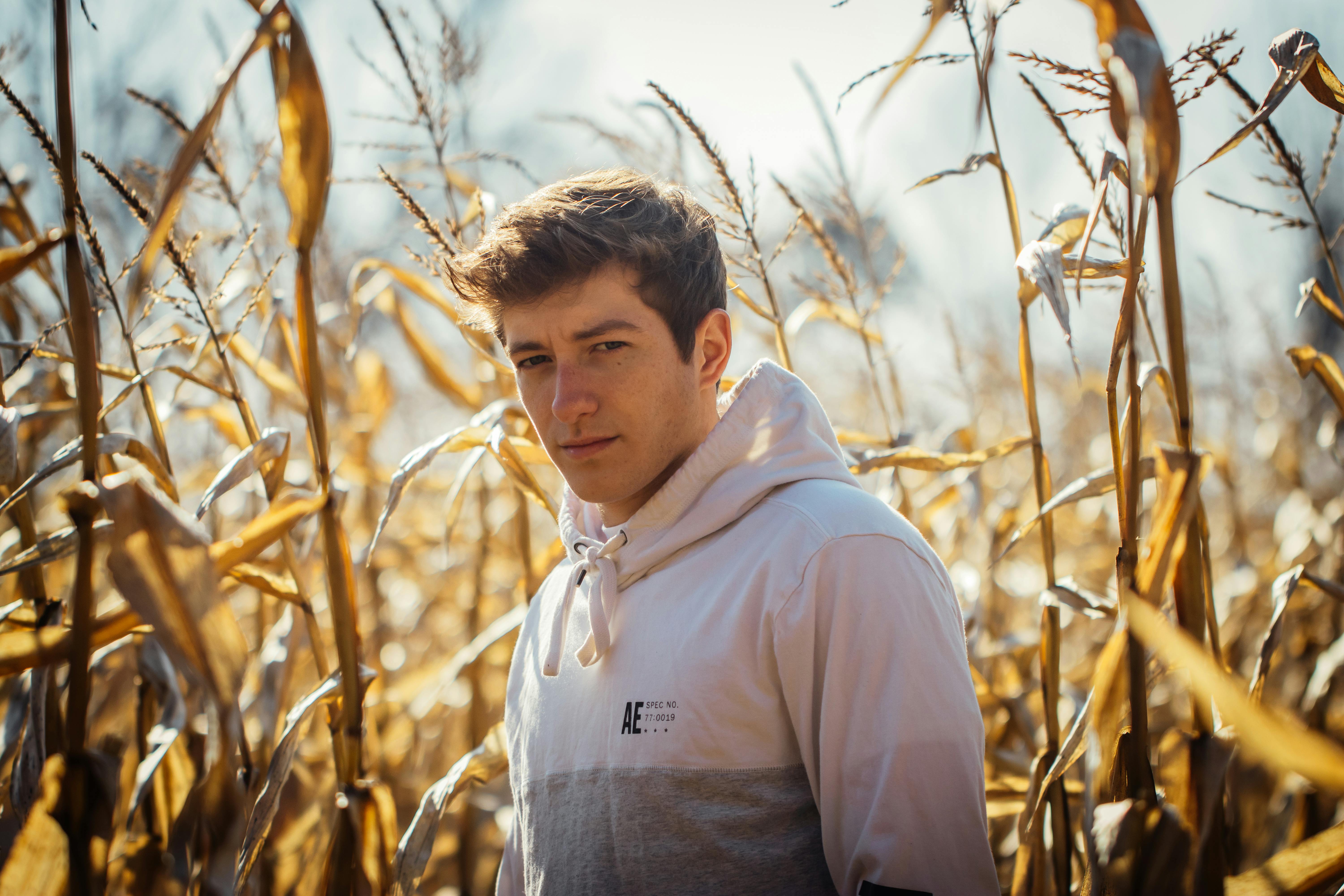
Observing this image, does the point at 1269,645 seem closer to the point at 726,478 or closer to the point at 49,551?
the point at 726,478

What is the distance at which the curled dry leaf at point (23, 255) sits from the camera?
0.84 m

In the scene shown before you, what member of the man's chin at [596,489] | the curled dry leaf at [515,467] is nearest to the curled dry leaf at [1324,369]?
the man's chin at [596,489]

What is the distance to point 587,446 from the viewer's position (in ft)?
4.27

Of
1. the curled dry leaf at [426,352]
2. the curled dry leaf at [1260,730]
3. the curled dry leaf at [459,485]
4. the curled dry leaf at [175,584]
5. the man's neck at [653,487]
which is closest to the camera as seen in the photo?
the curled dry leaf at [1260,730]

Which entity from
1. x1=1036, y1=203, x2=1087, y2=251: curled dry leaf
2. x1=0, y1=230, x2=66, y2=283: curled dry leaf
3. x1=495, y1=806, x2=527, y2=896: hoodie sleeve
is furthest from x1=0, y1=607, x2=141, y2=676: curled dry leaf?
x1=1036, y1=203, x2=1087, y2=251: curled dry leaf

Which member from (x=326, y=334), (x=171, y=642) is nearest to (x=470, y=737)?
(x=326, y=334)

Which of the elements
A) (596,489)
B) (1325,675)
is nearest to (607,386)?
(596,489)

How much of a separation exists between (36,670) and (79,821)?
425 millimetres

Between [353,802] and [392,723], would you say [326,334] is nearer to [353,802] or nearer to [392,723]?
[392,723]

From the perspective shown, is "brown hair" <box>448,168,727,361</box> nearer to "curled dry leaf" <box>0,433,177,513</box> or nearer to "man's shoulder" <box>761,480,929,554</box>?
"man's shoulder" <box>761,480,929,554</box>

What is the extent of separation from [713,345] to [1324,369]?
104 cm

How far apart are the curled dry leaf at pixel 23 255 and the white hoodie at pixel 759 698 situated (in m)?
0.83

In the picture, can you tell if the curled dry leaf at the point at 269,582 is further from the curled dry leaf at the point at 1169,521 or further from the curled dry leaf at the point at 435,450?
the curled dry leaf at the point at 1169,521

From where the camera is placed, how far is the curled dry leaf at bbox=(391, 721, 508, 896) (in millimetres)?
1252
